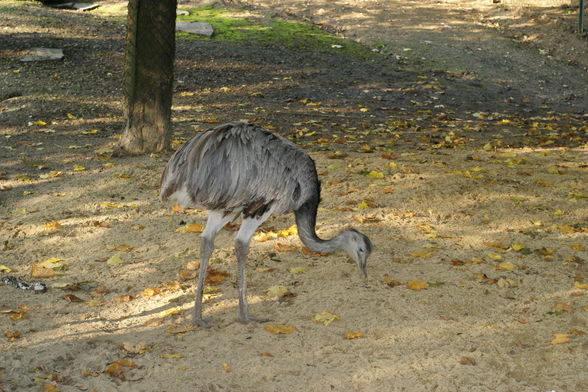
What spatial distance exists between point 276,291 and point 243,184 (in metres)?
1.05

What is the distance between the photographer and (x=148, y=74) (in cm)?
862

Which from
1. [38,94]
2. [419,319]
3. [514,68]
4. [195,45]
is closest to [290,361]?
[419,319]

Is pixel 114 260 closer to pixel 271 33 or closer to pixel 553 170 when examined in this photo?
pixel 553 170

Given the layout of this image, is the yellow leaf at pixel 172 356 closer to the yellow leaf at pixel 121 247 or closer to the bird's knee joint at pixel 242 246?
the bird's knee joint at pixel 242 246

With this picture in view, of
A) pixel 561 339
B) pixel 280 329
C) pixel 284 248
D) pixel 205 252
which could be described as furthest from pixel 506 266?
pixel 205 252

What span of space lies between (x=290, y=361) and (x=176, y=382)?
740 mm

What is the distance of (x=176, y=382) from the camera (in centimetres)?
449

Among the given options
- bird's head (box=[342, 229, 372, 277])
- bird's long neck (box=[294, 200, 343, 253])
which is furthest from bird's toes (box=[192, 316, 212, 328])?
bird's head (box=[342, 229, 372, 277])

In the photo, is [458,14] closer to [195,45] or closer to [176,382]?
[195,45]

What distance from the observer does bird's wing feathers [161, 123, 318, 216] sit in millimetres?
5023

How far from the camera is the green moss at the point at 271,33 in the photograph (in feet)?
50.2

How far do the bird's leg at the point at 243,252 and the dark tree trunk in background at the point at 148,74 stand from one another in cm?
399

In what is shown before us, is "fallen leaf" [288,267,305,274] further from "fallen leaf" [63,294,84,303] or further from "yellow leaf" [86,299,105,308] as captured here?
"fallen leaf" [63,294,84,303]

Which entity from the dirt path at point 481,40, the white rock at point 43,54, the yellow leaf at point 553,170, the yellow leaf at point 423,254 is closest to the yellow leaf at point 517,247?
the yellow leaf at point 423,254
